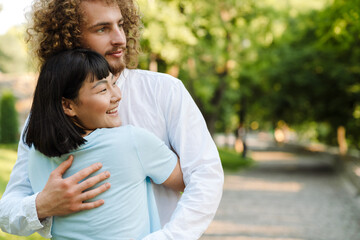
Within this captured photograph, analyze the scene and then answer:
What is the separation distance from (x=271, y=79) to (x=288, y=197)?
939 cm

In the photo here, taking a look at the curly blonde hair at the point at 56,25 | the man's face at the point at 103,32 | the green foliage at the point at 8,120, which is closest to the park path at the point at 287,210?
the curly blonde hair at the point at 56,25

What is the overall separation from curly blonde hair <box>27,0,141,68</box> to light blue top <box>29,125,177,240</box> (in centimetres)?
51

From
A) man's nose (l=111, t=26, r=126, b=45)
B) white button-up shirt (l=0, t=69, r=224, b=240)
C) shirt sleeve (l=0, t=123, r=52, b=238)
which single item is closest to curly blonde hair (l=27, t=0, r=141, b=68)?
man's nose (l=111, t=26, r=126, b=45)

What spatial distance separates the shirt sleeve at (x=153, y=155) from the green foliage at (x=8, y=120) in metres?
22.9

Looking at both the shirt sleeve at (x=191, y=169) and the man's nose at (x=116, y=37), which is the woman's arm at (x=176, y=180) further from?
the man's nose at (x=116, y=37)

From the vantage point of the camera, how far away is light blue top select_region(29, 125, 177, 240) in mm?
1903

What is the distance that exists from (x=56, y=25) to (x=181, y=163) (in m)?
0.87

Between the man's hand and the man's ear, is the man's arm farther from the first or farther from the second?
the man's ear

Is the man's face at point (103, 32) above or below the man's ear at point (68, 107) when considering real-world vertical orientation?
above

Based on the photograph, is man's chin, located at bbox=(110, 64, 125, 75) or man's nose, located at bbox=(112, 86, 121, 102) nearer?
man's nose, located at bbox=(112, 86, 121, 102)

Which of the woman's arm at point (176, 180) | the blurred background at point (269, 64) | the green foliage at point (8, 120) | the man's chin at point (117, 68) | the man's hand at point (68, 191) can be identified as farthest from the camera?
the green foliage at point (8, 120)

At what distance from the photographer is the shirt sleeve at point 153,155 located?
6.26 feet

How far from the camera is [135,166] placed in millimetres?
1919

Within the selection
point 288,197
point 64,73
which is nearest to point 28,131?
point 64,73
